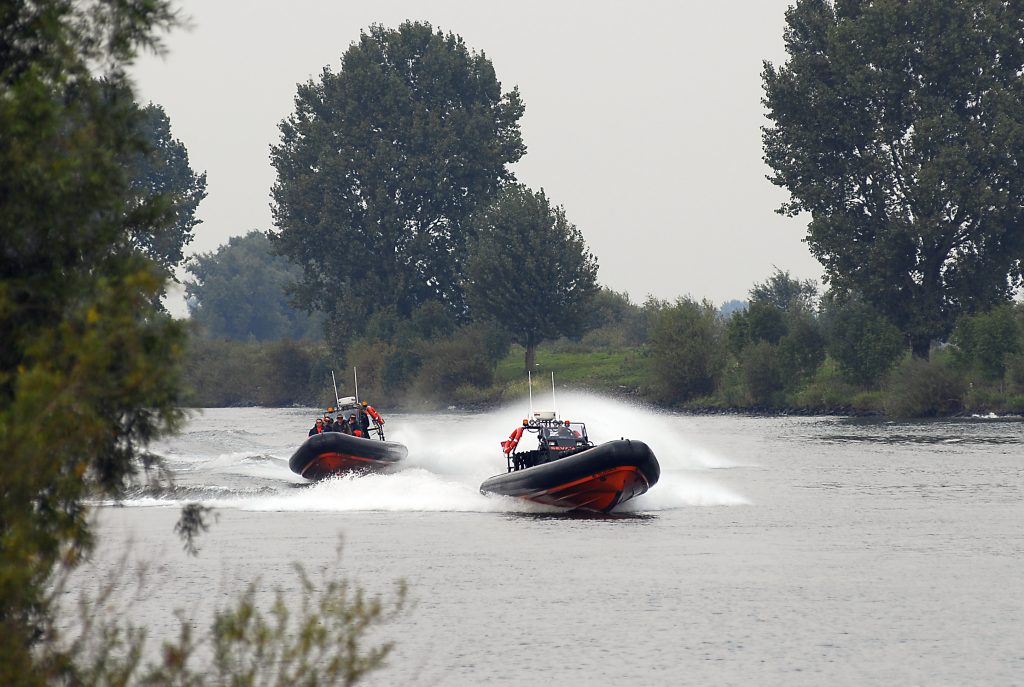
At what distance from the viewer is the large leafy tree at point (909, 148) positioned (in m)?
72.2

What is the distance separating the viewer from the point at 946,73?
7331cm

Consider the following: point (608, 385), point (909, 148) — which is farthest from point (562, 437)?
point (608, 385)

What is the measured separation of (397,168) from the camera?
101062mm

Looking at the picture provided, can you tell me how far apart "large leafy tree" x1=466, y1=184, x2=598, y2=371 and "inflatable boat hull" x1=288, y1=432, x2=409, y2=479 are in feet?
173

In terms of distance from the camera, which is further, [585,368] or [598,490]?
[585,368]

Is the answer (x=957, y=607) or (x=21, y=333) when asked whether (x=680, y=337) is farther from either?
(x=21, y=333)

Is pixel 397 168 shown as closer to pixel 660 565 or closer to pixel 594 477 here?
pixel 594 477

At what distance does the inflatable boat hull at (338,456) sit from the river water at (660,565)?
29.6 inches

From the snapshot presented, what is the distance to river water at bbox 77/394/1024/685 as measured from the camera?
59.0 feet

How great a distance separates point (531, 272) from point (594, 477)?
6219cm

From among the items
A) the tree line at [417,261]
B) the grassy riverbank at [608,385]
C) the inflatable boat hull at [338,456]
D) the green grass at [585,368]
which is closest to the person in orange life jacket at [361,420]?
the inflatable boat hull at [338,456]

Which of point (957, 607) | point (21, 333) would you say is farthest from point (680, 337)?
point (21, 333)

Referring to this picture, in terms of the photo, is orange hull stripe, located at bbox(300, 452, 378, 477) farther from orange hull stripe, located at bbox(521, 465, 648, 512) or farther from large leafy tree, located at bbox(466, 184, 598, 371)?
large leafy tree, located at bbox(466, 184, 598, 371)

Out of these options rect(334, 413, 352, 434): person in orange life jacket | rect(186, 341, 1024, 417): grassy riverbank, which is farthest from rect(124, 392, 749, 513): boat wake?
rect(186, 341, 1024, 417): grassy riverbank
